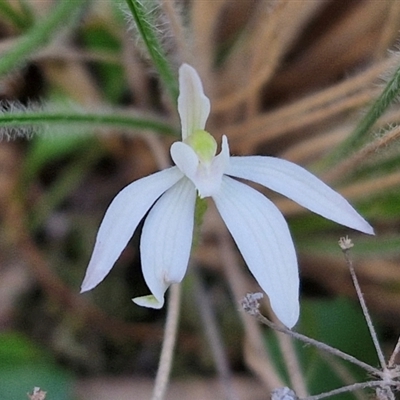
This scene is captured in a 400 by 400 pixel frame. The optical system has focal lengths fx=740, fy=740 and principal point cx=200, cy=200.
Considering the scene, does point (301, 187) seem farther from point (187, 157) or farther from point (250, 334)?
point (250, 334)

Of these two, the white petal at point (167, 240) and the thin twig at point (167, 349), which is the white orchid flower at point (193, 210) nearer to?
the white petal at point (167, 240)

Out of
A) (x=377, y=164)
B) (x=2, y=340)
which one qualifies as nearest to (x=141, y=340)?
(x=2, y=340)

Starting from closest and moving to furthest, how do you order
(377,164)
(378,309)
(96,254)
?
(96,254) < (377,164) < (378,309)

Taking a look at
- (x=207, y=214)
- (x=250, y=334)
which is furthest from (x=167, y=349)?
(x=207, y=214)

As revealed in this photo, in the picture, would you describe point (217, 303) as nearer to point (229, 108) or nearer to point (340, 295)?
point (340, 295)

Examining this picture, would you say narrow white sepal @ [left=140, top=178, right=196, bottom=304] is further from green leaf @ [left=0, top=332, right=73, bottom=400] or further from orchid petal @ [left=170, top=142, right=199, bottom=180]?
green leaf @ [left=0, top=332, right=73, bottom=400]

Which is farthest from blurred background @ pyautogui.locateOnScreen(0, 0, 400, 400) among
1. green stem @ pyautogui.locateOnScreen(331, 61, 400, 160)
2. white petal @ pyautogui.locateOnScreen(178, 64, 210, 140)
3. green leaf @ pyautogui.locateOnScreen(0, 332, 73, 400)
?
white petal @ pyautogui.locateOnScreen(178, 64, 210, 140)
